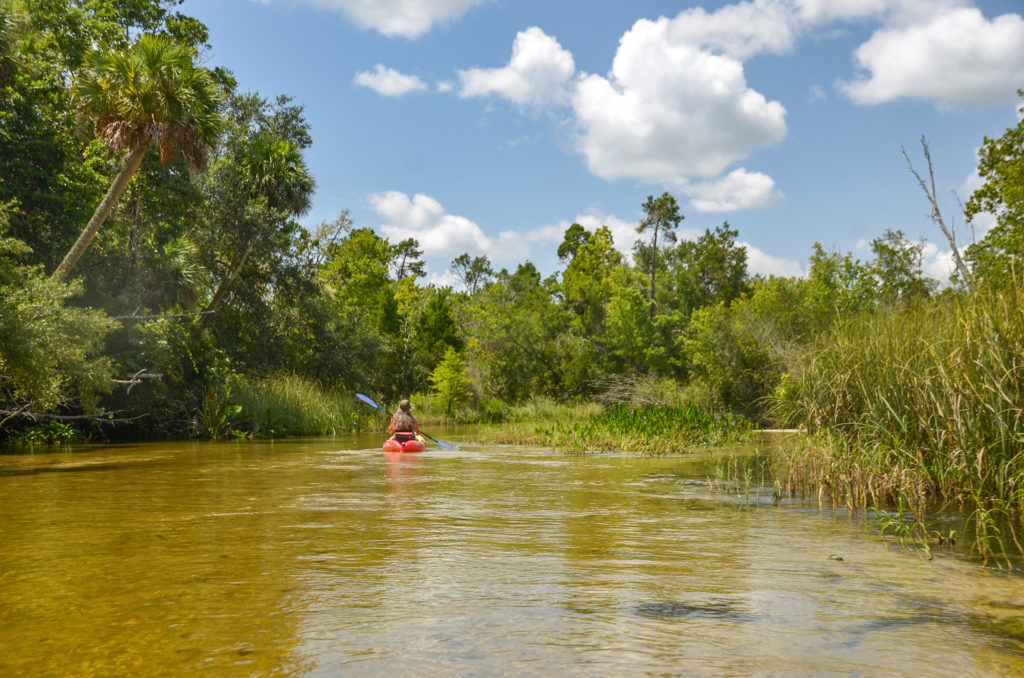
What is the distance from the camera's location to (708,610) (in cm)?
518

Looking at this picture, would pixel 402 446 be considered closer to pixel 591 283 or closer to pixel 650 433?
pixel 650 433

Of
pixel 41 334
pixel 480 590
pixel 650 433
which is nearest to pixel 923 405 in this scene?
pixel 480 590

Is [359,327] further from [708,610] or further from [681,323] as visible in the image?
[708,610]

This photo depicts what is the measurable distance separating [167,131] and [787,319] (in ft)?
76.6

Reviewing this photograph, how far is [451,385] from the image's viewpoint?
40.6m

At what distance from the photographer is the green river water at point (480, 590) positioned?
13.9 feet

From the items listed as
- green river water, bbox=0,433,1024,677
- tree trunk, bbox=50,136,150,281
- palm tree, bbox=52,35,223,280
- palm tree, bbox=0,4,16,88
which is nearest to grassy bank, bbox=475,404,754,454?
green river water, bbox=0,433,1024,677

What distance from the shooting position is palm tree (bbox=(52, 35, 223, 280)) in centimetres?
2111

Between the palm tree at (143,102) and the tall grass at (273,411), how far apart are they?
7.66 metres

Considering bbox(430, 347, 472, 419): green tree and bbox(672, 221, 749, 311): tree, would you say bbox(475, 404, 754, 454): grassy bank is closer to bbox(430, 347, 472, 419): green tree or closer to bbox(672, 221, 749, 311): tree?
bbox(430, 347, 472, 419): green tree

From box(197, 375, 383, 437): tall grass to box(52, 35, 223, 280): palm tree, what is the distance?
7656 mm

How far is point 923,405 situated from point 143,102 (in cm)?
1983

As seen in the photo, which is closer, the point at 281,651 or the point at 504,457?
the point at 281,651

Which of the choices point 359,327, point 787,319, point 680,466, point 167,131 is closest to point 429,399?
point 359,327
